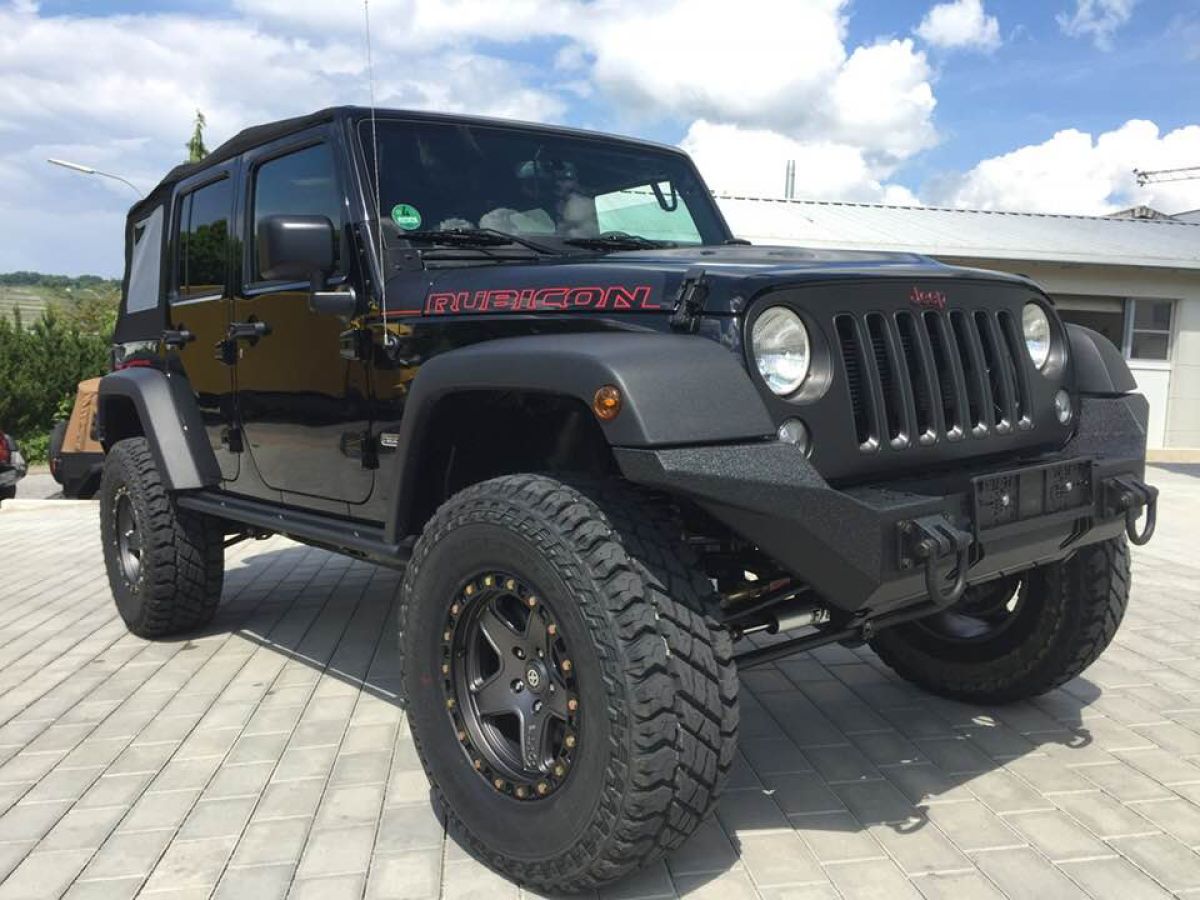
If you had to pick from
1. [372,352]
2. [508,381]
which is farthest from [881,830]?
[372,352]

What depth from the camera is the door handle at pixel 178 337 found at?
452 cm

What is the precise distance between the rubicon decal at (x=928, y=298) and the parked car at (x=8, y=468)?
11.0m

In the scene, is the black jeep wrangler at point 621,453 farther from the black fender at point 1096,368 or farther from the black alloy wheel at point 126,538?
the black alloy wheel at point 126,538

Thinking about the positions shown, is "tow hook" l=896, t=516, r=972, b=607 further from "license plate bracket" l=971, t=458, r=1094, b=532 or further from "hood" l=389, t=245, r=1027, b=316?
"hood" l=389, t=245, r=1027, b=316

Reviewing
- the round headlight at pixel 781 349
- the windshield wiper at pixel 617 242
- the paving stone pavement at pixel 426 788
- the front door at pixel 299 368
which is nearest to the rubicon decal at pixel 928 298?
the round headlight at pixel 781 349

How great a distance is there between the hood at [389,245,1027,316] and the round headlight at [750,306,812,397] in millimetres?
76

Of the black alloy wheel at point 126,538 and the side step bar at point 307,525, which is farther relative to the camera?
the black alloy wheel at point 126,538

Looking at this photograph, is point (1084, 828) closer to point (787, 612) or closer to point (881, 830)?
point (881, 830)

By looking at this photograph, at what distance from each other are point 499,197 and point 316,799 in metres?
2.02

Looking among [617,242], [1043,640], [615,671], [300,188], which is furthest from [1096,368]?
[300,188]

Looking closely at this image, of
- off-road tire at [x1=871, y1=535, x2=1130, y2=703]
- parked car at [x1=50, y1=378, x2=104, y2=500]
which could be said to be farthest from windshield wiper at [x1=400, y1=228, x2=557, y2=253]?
parked car at [x1=50, y1=378, x2=104, y2=500]

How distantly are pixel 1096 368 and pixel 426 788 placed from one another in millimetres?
2394

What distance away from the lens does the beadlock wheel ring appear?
2.47 meters

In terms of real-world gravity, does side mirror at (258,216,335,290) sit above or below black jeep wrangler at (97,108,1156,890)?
above
